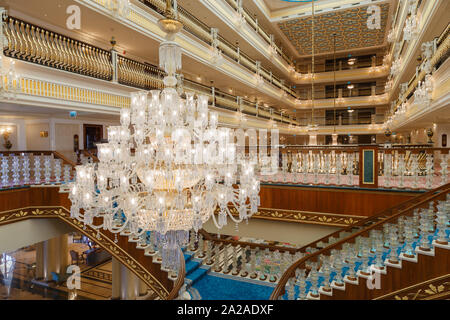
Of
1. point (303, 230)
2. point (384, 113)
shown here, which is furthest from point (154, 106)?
point (384, 113)

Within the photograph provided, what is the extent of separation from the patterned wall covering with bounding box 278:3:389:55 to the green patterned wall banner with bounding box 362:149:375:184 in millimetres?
11170

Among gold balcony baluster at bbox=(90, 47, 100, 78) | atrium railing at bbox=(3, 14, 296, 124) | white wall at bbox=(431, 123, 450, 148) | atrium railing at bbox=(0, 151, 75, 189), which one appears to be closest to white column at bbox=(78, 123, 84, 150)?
atrium railing at bbox=(0, 151, 75, 189)

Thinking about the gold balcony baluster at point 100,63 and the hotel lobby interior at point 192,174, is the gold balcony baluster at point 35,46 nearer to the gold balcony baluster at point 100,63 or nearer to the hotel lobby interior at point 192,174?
the hotel lobby interior at point 192,174

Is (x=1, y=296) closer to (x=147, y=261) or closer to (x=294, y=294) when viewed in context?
(x=147, y=261)

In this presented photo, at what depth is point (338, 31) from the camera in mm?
16469

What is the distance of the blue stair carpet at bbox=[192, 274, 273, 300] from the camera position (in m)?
5.14

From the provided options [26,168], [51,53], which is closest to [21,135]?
[26,168]

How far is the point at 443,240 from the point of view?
11.1 feet

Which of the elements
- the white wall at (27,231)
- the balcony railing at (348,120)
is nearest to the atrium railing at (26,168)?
the white wall at (27,231)

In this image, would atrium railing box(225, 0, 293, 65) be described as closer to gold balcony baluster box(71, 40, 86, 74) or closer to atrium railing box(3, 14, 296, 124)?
atrium railing box(3, 14, 296, 124)

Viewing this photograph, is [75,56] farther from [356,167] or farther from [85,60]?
[356,167]

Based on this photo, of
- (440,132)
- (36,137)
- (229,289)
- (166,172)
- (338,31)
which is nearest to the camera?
(166,172)

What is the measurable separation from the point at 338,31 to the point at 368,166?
13.6 m

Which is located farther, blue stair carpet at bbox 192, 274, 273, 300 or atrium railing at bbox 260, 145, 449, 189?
atrium railing at bbox 260, 145, 449, 189
